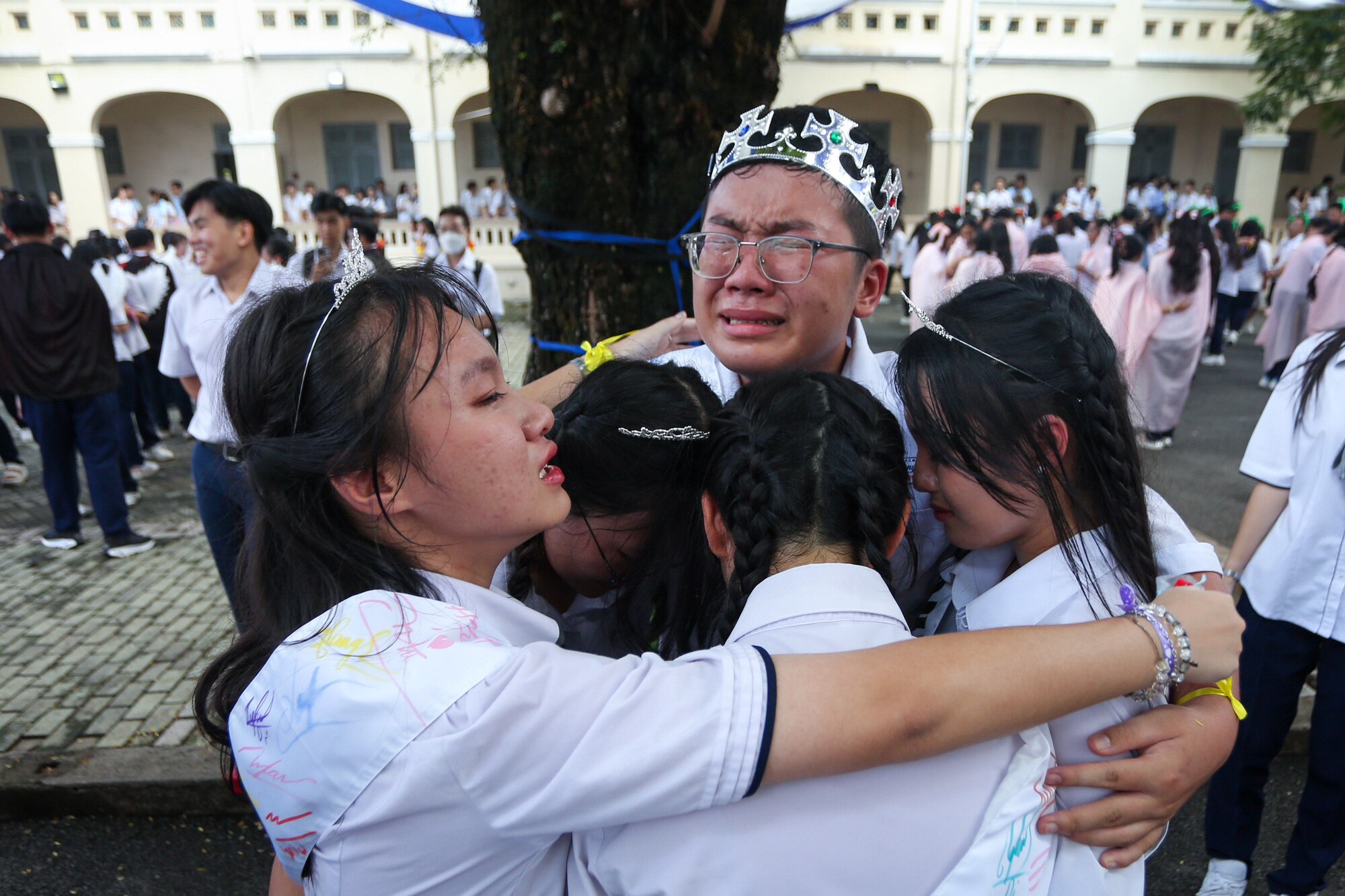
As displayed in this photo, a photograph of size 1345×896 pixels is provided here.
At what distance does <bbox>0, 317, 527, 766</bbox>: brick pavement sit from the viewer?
3.47 m

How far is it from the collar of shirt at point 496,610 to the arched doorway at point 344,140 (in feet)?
74.4

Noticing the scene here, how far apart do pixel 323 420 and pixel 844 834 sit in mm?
880

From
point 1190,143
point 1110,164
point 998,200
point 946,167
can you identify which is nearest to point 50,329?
point 946,167

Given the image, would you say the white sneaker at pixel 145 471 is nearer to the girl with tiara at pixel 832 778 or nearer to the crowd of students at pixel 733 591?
the crowd of students at pixel 733 591

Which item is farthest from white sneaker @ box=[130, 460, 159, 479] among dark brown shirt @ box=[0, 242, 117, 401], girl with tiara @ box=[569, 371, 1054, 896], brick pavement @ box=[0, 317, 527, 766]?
girl with tiara @ box=[569, 371, 1054, 896]

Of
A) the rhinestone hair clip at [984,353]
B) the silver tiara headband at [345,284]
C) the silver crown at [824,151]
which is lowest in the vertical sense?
the rhinestone hair clip at [984,353]

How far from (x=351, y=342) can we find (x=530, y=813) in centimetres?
70

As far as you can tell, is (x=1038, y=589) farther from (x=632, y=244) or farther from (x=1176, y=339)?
(x=1176, y=339)

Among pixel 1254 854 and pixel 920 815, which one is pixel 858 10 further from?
pixel 920 815

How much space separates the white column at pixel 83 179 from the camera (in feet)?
61.1

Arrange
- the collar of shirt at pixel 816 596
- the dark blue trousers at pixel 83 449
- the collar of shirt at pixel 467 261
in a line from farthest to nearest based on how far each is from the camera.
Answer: the collar of shirt at pixel 467 261 < the dark blue trousers at pixel 83 449 < the collar of shirt at pixel 816 596

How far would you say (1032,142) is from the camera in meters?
23.6

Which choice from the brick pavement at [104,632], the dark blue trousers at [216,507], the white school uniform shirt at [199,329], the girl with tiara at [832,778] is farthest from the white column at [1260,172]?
the girl with tiara at [832,778]

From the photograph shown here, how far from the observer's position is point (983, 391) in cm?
135
